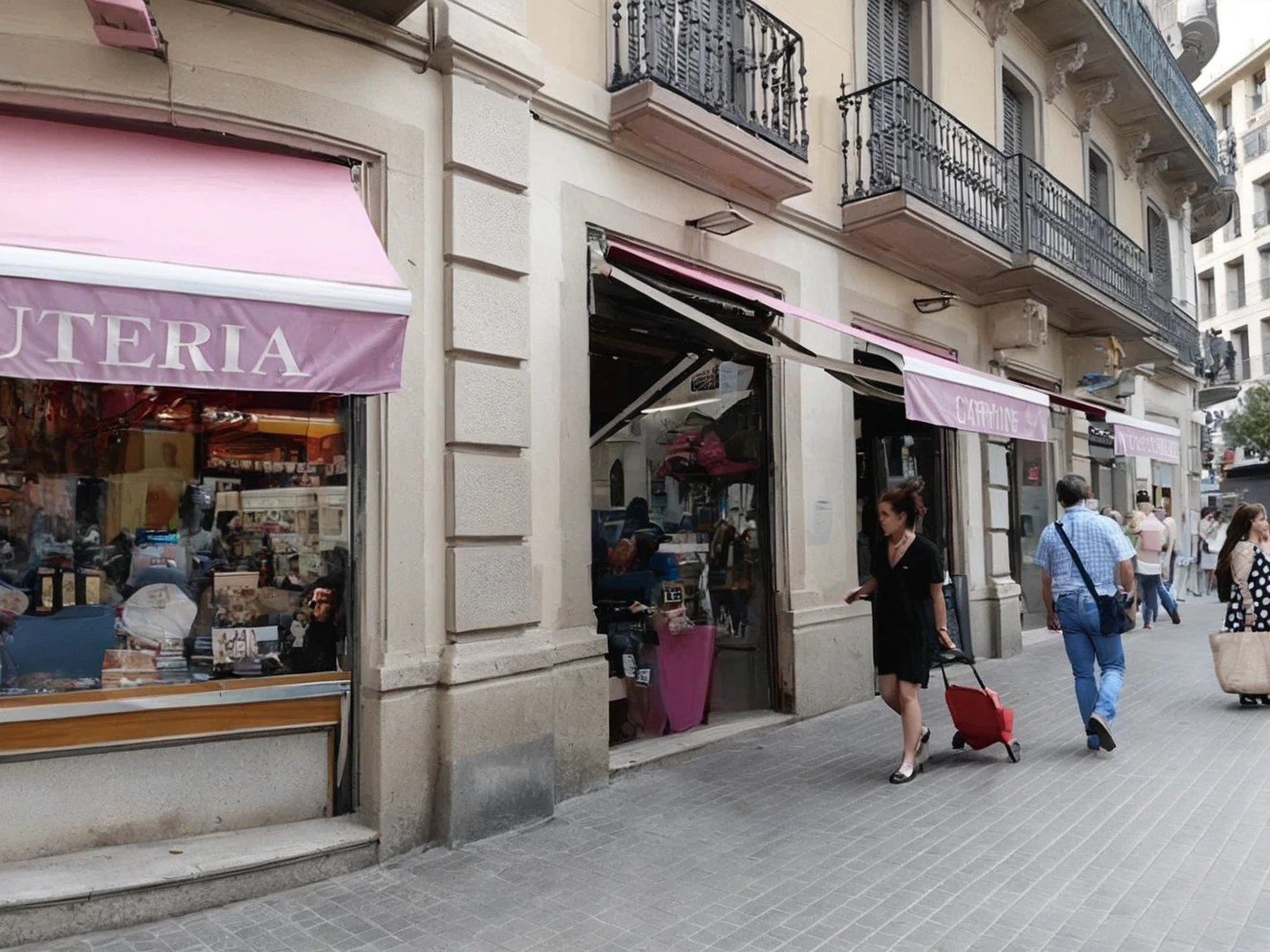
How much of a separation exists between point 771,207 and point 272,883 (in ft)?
19.7

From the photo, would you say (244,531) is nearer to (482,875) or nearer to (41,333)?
(41,333)

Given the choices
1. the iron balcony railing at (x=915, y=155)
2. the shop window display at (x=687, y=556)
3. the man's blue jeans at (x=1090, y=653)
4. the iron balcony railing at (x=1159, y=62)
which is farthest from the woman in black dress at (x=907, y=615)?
the iron balcony railing at (x=1159, y=62)

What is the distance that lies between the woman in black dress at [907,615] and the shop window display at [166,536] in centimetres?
329

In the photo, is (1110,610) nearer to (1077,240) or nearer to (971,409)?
(971,409)

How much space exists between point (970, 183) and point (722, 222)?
4417 mm

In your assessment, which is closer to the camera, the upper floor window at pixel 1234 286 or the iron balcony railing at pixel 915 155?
the iron balcony railing at pixel 915 155

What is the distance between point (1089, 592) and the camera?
6172 mm

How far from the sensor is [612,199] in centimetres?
606

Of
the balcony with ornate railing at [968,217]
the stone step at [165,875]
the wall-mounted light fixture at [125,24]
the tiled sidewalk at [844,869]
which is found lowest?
the tiled sidewalk at [844,869]

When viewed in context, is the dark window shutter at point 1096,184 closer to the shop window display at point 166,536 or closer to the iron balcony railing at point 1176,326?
the iron balcony railing at point 1176,326

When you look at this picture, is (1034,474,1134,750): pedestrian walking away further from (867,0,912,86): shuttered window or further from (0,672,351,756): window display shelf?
(867,0,912,86): shuttered window

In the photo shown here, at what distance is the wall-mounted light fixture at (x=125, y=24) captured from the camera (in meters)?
3.58

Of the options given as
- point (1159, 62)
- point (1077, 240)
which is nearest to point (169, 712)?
point (1077, 240)

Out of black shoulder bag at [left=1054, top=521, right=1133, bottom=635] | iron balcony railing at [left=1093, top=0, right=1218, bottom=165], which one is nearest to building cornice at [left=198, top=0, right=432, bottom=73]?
black shoulder bag at [left=1054, top=521, right=1133, bottom=635]
